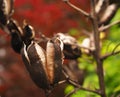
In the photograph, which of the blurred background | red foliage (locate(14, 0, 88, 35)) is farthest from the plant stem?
red foliage (locate(14, 0, 88, 35))

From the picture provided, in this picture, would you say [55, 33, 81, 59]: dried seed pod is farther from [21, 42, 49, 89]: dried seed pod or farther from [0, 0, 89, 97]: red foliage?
[0, 0, 89, 97]: red foliage

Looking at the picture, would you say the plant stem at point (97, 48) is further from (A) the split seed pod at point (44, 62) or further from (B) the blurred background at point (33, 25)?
(B) the blurred background at point (33, 25)

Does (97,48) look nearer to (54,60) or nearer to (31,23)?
(54,60)

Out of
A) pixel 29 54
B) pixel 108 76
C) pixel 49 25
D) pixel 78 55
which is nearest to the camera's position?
pixel 29 54

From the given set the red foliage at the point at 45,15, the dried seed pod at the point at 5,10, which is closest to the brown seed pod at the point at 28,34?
the dried seed pod at the point at 5,10

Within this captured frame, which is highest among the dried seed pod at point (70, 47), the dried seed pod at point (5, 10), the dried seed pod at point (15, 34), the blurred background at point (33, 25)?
the dried seed pod at point (5, 10)

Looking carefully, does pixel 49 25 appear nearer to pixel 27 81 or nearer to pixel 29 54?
pixel 27 81

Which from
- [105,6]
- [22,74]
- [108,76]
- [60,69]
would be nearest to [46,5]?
[22,74]
